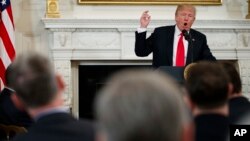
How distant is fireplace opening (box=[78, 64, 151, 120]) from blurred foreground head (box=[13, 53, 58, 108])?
5.46 meters

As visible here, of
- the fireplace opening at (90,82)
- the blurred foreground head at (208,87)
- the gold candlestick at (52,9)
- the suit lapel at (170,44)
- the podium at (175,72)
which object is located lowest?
the fireplace opening at (90,82)

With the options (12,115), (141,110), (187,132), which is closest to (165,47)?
(12,115)

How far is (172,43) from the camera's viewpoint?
4.48 meters

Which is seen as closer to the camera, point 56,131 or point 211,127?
point 56,131

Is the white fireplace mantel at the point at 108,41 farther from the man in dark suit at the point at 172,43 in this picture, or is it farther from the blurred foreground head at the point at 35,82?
the blurred foreground head at the point at 35,82

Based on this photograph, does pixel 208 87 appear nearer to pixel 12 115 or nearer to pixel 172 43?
pixel 12 115

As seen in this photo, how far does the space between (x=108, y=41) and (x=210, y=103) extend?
17.0ft

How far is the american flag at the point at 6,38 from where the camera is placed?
608 centimetres

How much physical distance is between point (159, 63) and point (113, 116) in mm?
3397

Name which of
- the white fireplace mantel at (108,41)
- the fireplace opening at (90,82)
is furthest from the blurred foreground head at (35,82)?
the fireplace opening at (90,82)

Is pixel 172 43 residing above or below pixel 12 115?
above

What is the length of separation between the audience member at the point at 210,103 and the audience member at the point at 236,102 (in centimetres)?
41

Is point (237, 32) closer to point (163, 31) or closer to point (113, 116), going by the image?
point (163, 31)

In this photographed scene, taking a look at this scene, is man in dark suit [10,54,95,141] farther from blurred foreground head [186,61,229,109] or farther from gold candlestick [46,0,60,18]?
gold candlestick [46,0,60,18]
